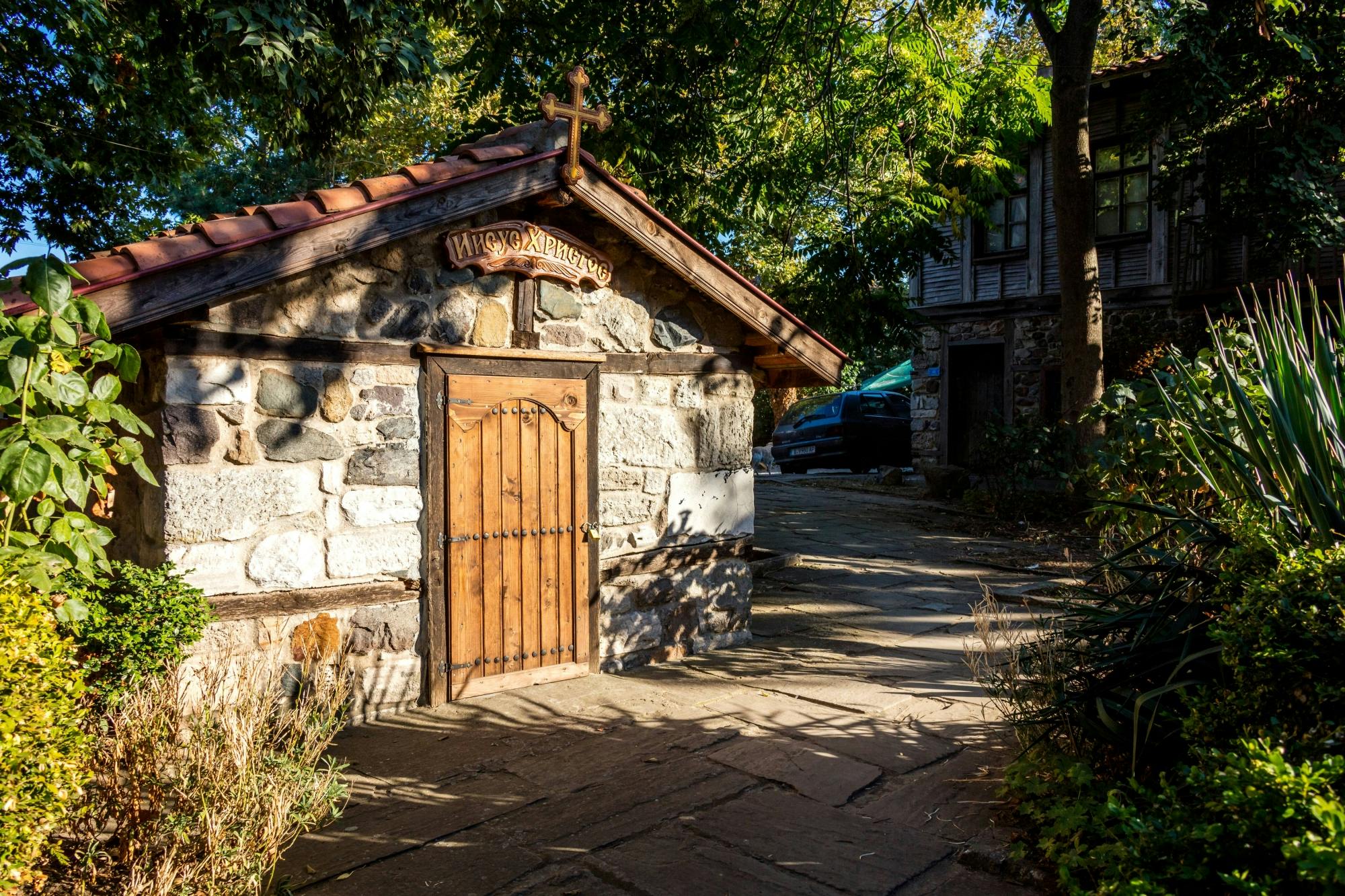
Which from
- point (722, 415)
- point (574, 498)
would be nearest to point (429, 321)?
point (574, 498)

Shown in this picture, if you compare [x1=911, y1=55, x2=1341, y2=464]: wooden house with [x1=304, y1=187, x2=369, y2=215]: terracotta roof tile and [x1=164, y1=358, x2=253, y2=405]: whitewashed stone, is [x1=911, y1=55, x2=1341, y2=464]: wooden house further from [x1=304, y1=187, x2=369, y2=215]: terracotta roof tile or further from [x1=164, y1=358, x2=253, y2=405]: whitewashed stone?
[x1=164, y1=358, x2=253, y2=405]: whitewashed stone

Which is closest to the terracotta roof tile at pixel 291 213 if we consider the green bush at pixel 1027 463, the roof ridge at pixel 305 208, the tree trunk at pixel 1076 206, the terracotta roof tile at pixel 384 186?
the roof ridge at pixel 305 208

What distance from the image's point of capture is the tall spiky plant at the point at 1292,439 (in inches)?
120

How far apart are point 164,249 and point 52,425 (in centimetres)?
131

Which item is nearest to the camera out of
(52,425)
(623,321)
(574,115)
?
Answer: (52,425)

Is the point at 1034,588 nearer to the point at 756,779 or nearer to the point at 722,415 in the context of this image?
the point at 722,415

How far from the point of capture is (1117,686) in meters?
3.47

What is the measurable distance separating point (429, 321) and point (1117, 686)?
373 cm

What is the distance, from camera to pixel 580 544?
5.80 m

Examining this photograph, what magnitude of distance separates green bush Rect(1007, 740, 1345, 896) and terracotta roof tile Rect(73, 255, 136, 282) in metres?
4.10

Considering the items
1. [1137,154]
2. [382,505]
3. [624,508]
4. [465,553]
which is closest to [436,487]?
[382,505]

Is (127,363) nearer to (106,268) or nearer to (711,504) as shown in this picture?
(106,268)

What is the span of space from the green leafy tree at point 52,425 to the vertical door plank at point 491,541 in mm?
2125

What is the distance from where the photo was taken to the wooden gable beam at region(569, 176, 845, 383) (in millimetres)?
5449
